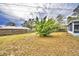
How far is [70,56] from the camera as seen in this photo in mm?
2340

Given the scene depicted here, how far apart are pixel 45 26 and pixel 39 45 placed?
294 mm

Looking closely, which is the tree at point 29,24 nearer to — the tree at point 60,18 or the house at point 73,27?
the tree at point 60,18

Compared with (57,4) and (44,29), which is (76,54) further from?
(57,4)

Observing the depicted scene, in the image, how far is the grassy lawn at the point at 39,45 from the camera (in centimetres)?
236

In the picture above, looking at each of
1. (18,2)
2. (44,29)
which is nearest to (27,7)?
(18,2)

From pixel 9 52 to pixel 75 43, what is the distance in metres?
0.95

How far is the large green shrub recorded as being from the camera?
8.00 feet

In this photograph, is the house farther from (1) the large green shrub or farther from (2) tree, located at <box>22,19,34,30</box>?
(2) tree, located at <box>22,19,34,30</box>

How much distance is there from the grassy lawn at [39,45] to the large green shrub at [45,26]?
0.07m

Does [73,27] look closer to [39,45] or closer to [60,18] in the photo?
[60,18]

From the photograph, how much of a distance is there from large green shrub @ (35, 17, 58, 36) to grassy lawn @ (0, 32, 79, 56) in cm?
7

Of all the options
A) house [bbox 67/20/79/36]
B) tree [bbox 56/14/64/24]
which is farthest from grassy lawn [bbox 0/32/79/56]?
tree [bbox 56/14/64/24]

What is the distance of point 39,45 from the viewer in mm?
2395

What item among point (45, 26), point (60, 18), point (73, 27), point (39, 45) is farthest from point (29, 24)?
point (73, 27)
